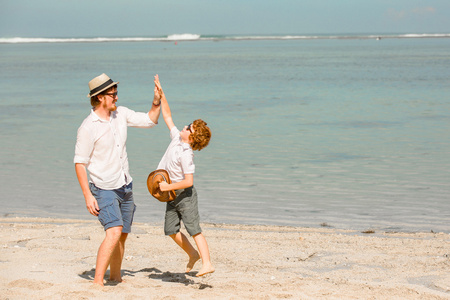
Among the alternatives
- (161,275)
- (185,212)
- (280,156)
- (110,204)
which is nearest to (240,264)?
(161,275)

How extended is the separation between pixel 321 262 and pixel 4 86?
29587 mm

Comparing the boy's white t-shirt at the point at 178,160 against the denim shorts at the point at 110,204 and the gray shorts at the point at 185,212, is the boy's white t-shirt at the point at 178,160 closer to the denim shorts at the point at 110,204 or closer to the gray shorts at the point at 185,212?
the gray shorts at the point at 185,212

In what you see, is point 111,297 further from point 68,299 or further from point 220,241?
point 220,241

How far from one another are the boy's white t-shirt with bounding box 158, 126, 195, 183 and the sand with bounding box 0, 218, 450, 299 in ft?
3.22

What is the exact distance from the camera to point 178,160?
204 inches

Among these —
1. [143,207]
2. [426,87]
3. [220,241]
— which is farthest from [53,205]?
[426,87]

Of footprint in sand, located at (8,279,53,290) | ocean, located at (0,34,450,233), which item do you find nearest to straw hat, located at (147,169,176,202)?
footprint in sand, located at (8,279,53,290)

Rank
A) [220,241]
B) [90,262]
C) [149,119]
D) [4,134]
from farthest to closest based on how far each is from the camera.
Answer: [4,134] → [220,241] → [90,262] → [149,119]

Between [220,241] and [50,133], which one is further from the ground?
[50,133]

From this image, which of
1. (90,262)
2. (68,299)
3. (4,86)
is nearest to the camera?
(68,299)

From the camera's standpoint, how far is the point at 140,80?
3562cm

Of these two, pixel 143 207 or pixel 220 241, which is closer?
pixel 220 241

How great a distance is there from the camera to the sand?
528 centimetres

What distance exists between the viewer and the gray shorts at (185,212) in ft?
17.5
